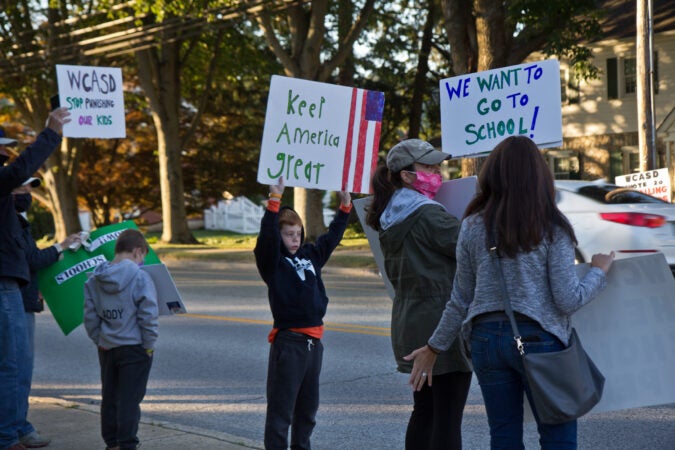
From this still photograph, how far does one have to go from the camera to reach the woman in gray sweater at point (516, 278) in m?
3.47

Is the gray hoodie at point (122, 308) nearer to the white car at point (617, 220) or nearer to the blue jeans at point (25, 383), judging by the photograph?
the blue jeans at point (25, 383)

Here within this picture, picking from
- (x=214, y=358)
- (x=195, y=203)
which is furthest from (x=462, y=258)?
(x=195, y=203)

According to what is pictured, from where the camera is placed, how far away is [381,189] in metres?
4.47

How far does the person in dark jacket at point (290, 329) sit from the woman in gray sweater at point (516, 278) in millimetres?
1385

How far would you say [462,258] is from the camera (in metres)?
3.70

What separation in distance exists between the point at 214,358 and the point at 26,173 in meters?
5.36

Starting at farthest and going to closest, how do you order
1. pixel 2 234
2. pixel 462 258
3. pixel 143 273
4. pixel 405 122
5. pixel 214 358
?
pixel 405 122, pixel 214 358, pixel 143 273, pixel 2 234, pixel 462 258

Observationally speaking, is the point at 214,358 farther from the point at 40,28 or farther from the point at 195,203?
the point at 195,203

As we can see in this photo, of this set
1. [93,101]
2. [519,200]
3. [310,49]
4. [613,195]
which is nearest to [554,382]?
[519,200]

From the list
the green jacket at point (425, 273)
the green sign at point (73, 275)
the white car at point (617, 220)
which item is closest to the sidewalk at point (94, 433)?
the green sign at point (73, 275)

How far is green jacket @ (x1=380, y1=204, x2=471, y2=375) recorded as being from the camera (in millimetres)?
4203

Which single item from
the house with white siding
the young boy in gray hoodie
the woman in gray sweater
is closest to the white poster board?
the young boy in gray hoodie

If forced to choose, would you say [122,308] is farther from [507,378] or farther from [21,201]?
[507,378]

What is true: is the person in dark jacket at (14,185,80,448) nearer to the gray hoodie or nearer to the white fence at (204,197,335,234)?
the gray hoodie
